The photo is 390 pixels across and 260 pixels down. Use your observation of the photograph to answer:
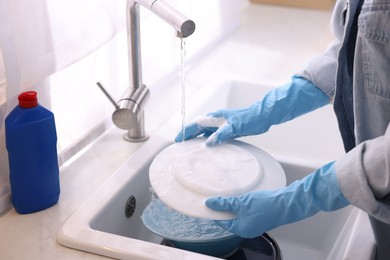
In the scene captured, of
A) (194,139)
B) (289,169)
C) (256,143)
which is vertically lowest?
(256,143)

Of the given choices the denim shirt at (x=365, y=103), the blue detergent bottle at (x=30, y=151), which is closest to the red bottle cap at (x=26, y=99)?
the blue detergent bottle at (x=30, y=151)

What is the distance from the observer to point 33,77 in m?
1.30

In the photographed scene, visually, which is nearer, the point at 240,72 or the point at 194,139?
the point at 194,139

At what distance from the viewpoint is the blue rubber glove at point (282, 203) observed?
3.93 ft

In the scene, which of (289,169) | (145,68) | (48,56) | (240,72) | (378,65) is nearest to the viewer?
(378,65)

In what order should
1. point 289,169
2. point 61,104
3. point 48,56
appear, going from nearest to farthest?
point 48,56
point 61,104
point 289,169

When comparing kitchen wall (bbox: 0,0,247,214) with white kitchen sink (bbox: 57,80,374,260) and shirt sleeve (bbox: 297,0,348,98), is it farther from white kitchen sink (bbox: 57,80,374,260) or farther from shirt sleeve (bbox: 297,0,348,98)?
shirt sleeve (bbox: 297,0,348,98)

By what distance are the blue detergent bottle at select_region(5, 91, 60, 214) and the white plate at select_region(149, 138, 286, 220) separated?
23cm

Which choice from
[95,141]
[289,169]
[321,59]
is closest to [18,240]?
[95,141]

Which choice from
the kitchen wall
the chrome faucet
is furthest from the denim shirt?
the kitchen wall

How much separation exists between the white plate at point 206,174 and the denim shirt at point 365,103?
21 cm

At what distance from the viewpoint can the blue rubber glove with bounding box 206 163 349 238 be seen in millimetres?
1197

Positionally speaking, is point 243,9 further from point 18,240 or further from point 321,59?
point 18,240

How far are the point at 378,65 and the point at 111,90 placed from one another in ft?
2.51
